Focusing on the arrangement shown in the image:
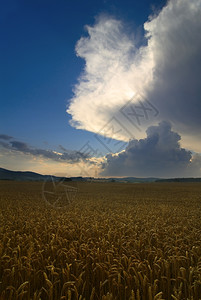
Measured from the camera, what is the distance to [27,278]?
411cm

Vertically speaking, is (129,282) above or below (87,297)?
above

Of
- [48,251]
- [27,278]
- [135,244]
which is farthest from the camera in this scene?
[135,244]

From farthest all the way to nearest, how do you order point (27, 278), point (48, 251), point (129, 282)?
point (48, 251), point (27, 278), point (129, 282)

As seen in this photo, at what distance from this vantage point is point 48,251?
552cm

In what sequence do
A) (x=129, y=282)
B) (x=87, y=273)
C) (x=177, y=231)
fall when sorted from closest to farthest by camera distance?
1. (x=129, y=282)
2. (x=87, y=273)
3. (x=177, y=231)

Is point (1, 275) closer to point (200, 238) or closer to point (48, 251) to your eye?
point (48, 251)

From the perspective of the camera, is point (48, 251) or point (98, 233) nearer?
point (48, 251)

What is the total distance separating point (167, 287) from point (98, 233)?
3.74 metres

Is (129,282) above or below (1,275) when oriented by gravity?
above

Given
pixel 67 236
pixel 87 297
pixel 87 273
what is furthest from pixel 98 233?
pixel 87 297

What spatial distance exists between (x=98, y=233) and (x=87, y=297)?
3469mm

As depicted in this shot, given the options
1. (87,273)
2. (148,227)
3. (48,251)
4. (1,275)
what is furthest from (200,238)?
(1,275)

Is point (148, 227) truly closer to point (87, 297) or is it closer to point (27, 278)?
point (87, 297)

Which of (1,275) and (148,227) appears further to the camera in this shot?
(148,227)
